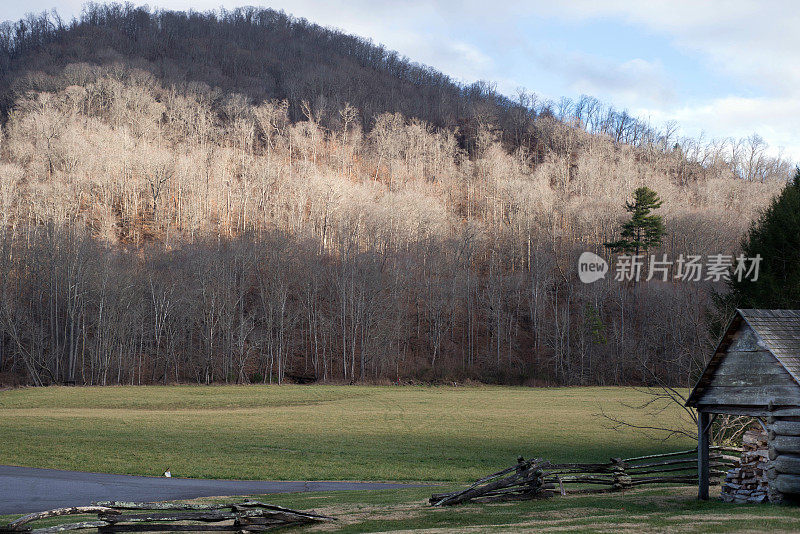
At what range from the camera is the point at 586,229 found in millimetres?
100625

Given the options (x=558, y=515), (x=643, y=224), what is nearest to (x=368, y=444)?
(x=558, y=515)

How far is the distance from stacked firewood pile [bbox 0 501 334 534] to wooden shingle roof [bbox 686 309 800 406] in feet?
33.4

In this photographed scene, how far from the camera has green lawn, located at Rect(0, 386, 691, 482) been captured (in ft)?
80.8

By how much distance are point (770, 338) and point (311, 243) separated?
72.7m

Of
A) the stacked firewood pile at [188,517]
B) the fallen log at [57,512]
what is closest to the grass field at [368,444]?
the stacked firewood pile at [188,517]

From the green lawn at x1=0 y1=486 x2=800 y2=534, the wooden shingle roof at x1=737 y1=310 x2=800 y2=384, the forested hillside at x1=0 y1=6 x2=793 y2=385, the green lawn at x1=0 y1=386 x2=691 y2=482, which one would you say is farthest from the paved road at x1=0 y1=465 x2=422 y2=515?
the forested hillside at x1=0 y1=6 x2=793 y2=385

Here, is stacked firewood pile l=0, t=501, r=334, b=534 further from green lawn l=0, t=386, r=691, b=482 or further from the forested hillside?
the forested hillside

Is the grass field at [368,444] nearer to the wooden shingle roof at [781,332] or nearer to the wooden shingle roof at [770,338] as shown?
the wooden shingle roof at [770,338]

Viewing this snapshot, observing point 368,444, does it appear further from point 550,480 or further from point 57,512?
point 57,512

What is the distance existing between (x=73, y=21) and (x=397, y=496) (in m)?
223

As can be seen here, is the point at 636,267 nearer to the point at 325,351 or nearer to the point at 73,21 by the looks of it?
the point at 325,351

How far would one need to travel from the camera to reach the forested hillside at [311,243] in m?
68.1

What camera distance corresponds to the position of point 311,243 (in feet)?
277

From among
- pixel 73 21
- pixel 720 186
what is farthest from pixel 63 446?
pixel 73 21
